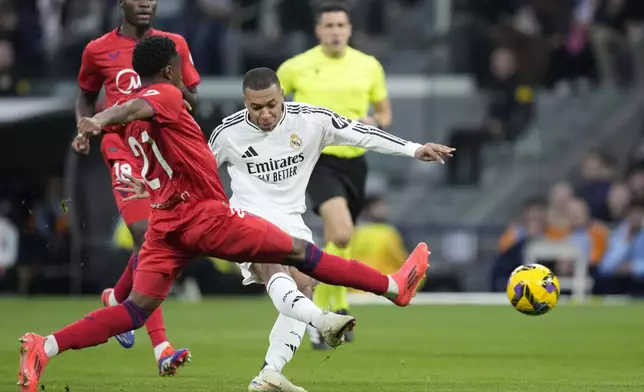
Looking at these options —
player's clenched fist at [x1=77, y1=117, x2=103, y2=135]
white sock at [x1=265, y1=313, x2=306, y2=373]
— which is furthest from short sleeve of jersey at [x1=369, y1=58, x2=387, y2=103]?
player's clenched fist at [x1=77, y1=117, x2=103, y2=135]

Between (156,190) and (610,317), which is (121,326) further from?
(610,317)

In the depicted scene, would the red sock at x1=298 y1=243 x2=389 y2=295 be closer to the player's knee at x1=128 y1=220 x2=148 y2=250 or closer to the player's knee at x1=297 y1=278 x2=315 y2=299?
the player's knee at x1=297 y1=278 x2=315 y2=299

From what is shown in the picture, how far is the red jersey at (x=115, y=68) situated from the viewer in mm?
10391

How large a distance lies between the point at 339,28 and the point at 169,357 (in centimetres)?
428

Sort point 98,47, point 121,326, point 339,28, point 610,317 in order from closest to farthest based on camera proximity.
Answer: point 121,326 → point 98,47 → point 339,28 → point 610,317

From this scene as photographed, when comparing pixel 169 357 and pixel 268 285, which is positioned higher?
pixel 268 285

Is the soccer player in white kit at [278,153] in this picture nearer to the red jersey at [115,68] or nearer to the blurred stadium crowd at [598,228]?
the red jersey at [115,68]

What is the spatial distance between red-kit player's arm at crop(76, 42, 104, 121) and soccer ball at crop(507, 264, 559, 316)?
10.8 ft

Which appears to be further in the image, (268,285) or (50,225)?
(50,225)

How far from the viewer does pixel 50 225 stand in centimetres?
2261

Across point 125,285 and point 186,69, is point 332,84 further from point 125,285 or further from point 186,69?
point 125,285

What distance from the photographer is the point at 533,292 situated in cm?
1015

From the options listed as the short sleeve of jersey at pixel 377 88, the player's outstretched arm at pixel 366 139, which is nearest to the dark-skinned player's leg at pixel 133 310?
the player's outstretched arm at pixel 366 139

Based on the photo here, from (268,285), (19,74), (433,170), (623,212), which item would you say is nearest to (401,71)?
(433,170)
